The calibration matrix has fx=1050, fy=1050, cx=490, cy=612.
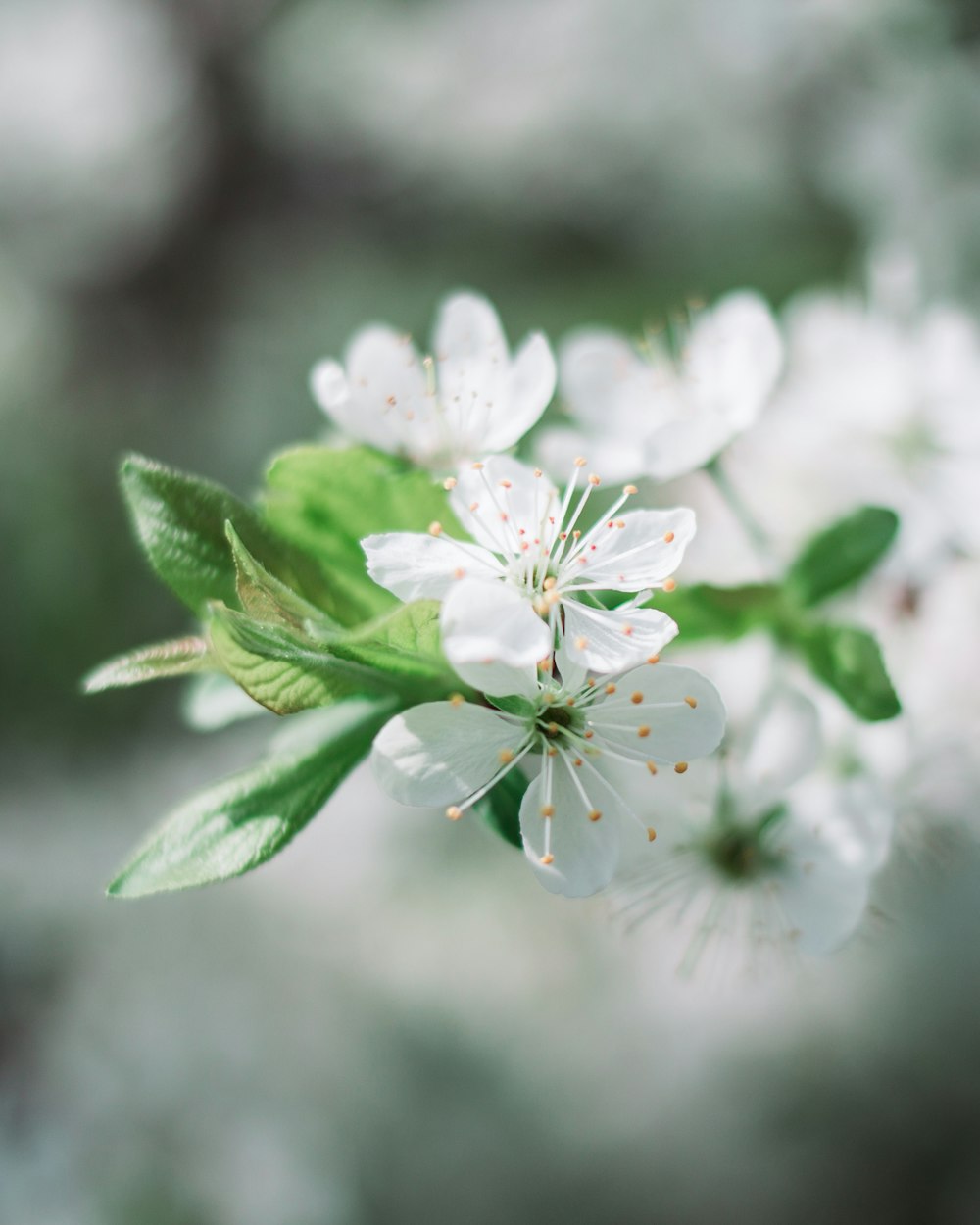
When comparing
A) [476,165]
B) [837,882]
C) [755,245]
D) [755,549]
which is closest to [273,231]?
[476,165]

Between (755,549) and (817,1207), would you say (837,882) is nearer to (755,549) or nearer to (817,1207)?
(755,549)

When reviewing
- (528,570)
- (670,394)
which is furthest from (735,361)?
(528,570)

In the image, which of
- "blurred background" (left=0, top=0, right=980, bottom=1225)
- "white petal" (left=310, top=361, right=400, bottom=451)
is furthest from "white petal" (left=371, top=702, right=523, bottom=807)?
"blurred background" (left=0, top=0, right=980, bottom=1225)

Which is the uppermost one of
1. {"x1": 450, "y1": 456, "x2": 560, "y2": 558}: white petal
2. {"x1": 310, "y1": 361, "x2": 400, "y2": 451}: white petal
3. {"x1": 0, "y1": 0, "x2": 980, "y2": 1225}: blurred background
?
{"x1": 310, "y1": 361, "x2": 400, "y2": 451}: white petal

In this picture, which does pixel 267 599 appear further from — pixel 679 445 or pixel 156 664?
pixel 679 445

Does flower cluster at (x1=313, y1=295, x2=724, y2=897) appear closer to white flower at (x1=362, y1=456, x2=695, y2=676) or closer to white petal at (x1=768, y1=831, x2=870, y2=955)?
white flower at (x1=362, y1=456, x2=695, y2=676)

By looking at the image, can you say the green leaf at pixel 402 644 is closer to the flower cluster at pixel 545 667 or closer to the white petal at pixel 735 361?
the flower cluster at pixel 545 667

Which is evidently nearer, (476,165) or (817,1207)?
(817,1207)

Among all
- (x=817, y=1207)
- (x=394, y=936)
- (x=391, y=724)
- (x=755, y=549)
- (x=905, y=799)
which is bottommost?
(x=817, y=1207)
